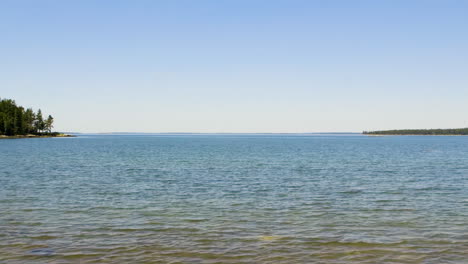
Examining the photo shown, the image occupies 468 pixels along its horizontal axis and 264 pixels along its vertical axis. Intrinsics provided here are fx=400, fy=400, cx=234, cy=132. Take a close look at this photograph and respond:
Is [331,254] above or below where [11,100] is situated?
below

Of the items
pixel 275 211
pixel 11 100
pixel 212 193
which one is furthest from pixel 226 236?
pixel 11 100

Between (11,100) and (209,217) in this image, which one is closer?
(209,217)

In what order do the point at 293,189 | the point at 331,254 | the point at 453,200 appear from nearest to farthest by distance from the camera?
the point at 331,254 < the point at 453,200 < the point at 293,189

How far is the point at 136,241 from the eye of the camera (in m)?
15.2

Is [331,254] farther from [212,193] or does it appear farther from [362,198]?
[212,193]

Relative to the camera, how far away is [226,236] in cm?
1605

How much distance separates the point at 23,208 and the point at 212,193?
12.0m

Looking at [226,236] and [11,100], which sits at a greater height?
[11,100]

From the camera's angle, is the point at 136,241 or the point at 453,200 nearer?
the point at 136,241

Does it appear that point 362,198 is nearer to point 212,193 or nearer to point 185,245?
point 212,193

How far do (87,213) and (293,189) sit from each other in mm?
15927

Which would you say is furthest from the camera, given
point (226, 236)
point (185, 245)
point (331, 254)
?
point (226, 236)

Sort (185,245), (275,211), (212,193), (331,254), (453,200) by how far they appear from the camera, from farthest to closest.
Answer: (212,193), (453,200), (275,211), (185,245), (331,254)

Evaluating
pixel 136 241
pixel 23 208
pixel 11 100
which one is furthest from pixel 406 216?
pixel 11 100
